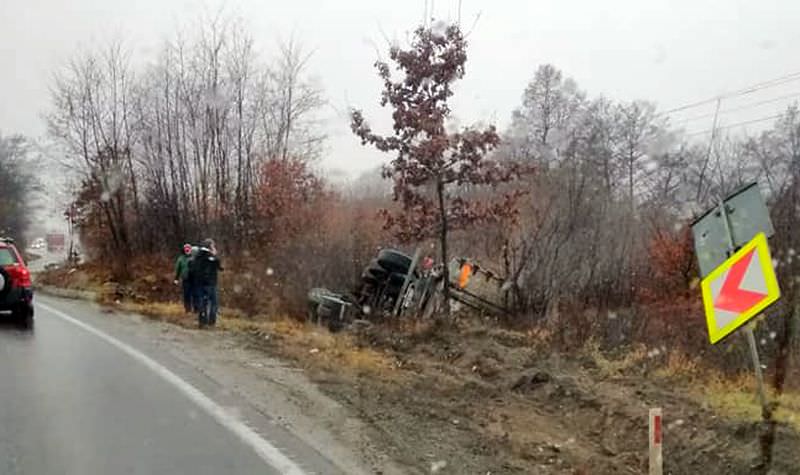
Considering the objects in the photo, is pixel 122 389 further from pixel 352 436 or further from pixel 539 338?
pixel 539 338

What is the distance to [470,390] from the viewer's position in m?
10.2

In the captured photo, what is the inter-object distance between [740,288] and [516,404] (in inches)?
122

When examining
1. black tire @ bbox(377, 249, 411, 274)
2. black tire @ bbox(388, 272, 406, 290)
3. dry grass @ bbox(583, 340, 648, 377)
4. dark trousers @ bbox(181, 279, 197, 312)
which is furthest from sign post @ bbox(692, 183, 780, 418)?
dark trousers @ bbox(181, 279, 197, 312)

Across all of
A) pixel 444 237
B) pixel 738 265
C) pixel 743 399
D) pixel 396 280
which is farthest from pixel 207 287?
pixel 738 265

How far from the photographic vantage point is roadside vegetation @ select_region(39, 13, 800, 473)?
28.4 ft

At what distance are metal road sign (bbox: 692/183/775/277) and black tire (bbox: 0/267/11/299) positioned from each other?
12240 mm

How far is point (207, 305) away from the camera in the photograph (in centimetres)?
1542

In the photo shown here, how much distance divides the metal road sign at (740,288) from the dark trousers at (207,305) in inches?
380

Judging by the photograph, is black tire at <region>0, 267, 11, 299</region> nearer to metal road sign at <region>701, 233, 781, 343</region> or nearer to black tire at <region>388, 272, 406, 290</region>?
black tire at <region>388, 272, 406, 290</region>

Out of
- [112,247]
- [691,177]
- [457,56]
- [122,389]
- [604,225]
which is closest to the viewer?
[122,389]

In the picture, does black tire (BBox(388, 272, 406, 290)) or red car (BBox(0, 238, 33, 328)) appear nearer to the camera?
red car (BBox(0, 238, 33, 328))

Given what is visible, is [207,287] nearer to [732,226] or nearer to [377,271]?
[377,271]

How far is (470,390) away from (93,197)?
3131 centimetres

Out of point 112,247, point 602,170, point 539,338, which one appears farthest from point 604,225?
point 112,247
